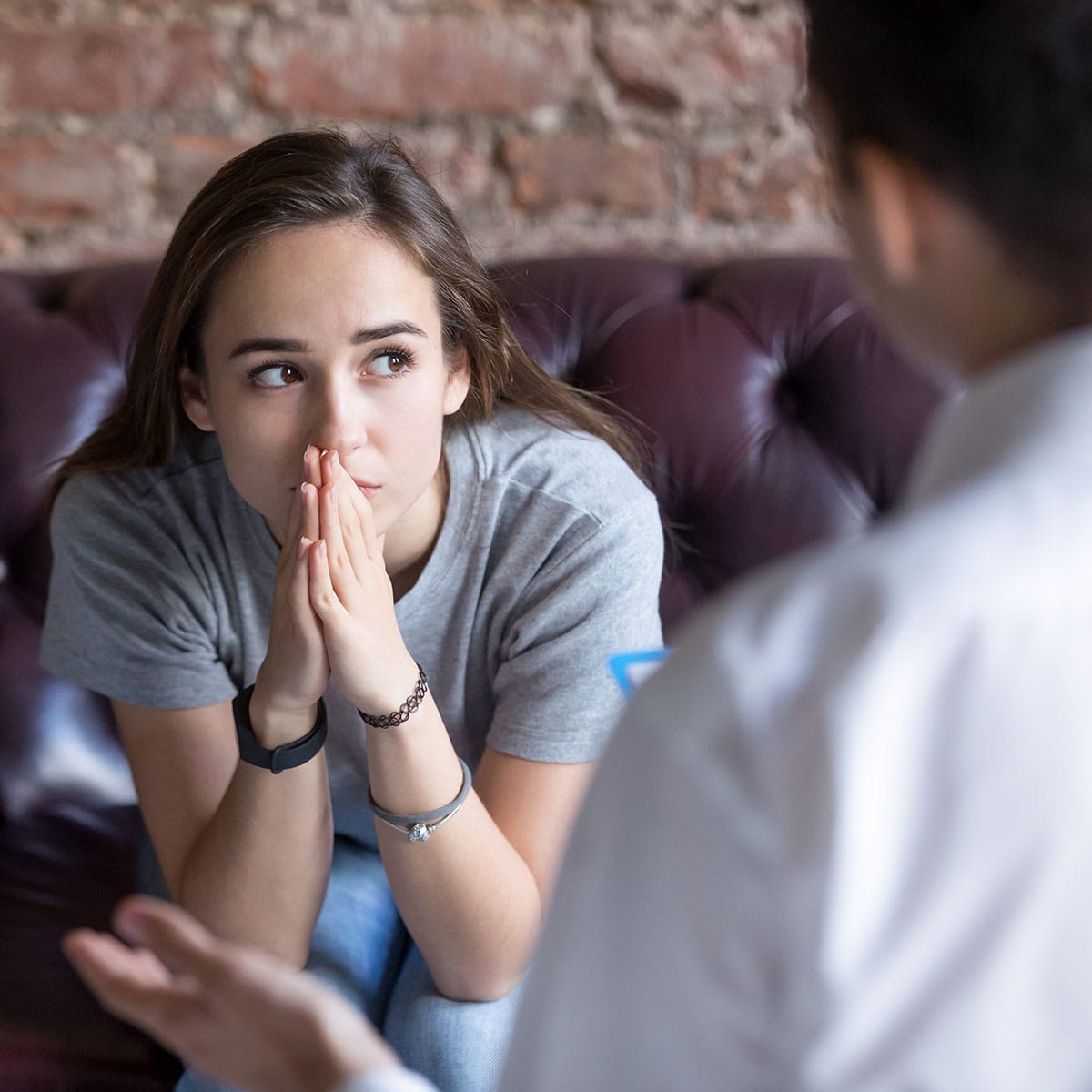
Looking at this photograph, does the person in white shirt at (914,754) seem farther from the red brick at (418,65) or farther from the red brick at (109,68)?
the red brick at (109,68)

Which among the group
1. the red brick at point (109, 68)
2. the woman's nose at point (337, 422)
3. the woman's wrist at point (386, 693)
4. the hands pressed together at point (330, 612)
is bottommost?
the woman's wrist at point (386, 693)

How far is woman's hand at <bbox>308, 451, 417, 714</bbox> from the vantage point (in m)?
0.95

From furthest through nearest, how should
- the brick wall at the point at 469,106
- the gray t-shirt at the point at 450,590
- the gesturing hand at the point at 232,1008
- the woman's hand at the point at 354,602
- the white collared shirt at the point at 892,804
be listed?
the brick wall at the point at 469,106
the gray t-shirt at the point at 450,590
the woman's hand at the point at 354,602
the gesturing hand at the point at 232,1008
the white collared shirt at the point at 892,804

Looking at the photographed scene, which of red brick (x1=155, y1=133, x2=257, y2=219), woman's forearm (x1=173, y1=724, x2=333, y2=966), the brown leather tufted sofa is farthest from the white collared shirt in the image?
red brick (x1=155, y1=133, x2=257, y2=219)

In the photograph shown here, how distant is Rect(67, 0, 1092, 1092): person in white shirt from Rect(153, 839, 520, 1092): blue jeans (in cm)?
58

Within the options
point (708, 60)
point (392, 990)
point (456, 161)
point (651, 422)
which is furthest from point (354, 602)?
point (708, 60)

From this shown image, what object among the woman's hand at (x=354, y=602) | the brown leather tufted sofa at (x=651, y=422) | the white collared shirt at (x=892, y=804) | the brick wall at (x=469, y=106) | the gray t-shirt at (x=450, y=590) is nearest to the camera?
the white collared shirt at (x=892, y=804)

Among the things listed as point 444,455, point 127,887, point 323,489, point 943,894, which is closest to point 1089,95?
point 943,894

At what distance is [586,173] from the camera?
67.0 inches

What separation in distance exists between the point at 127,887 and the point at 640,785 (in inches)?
39.6

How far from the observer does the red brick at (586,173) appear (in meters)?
1.69

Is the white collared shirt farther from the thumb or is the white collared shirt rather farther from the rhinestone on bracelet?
the rhinestone on bracelet

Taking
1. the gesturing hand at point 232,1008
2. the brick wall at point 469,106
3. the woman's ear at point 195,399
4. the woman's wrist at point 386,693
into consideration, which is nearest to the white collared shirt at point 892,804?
the gesturing hand at point 232,1008

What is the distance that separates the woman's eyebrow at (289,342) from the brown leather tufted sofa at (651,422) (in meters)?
0.42
